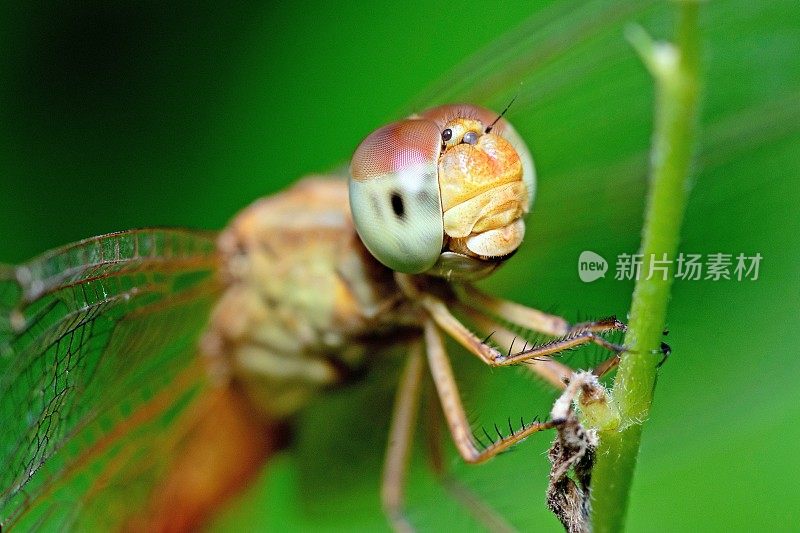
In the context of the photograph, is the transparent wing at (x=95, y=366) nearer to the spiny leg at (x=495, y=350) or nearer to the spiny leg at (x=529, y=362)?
the spiny leg at (x=495, y=350)

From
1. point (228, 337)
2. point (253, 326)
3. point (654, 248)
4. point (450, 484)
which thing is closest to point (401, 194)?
point (654, 248)

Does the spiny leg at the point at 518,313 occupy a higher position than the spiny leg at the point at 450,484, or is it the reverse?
the spiny leg at the point at 518,313

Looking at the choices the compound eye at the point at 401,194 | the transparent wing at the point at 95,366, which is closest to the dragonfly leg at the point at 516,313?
the compound eye at the point at 401,194

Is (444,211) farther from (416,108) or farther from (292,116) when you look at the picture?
(292,116)

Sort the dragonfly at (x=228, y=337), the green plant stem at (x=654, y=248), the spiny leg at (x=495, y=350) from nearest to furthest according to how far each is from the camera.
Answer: the green plant stem at (x=654, y=248) < the spiny leg at (x=495, y=350) < the dragonfly at (x=228, y=337)

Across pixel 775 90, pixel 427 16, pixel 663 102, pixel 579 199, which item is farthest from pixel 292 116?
pixel 663 102

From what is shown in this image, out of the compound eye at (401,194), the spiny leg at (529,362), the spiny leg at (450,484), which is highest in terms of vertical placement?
the compound eye at (401,194)

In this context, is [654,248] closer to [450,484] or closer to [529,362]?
[529,362]

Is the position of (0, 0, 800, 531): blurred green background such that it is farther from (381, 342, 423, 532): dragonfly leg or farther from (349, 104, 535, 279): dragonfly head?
(349, 104, 535, 279): dragonfly head
